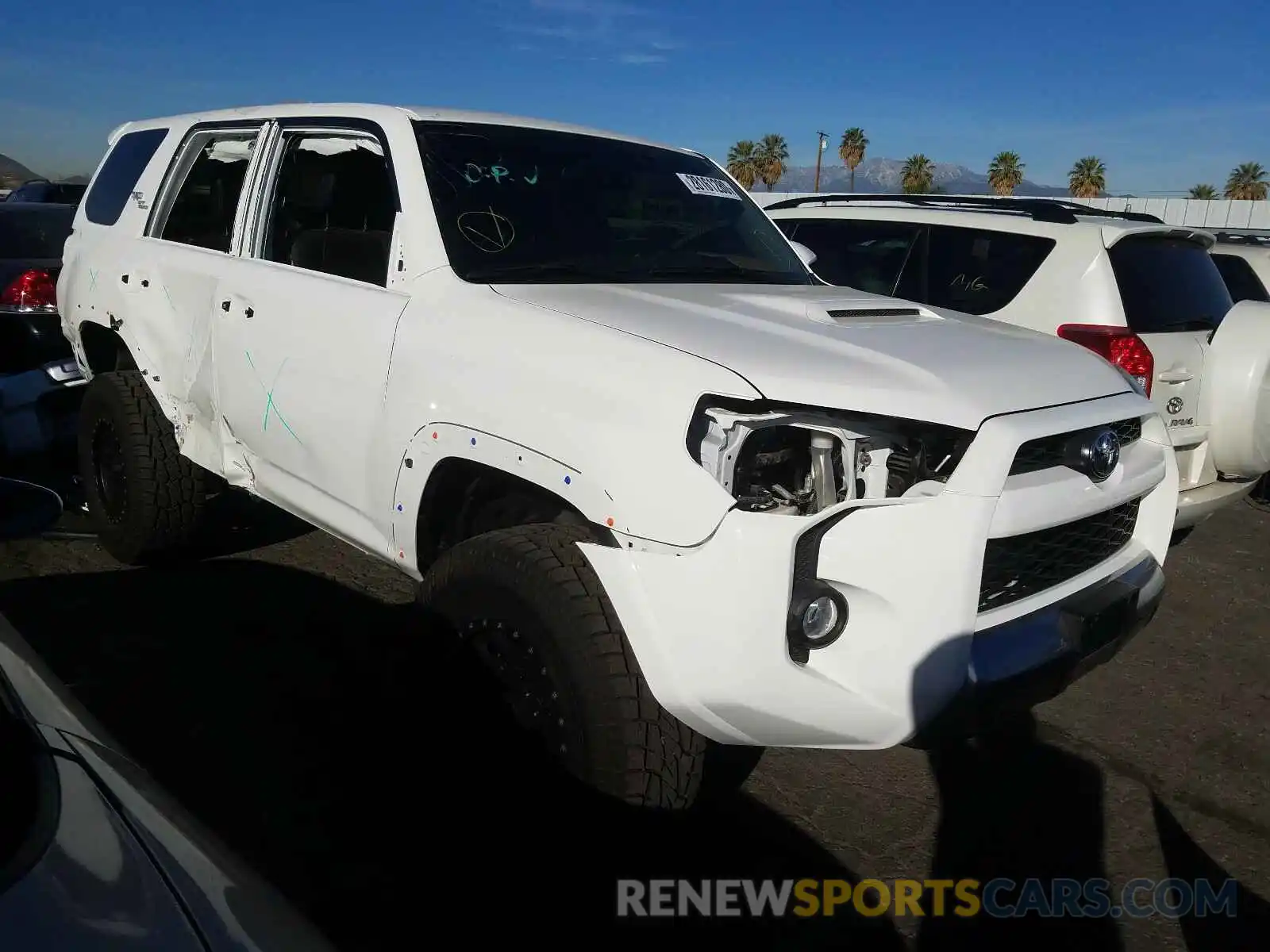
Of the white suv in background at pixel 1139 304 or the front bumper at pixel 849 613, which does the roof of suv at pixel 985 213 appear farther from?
the front bumper at pixel 849 613

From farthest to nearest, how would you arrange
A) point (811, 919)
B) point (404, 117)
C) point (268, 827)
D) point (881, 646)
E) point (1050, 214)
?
point (1050, 214) < point (404, 117) < point (268, 827) < point (811, 919) < point (881, 646)

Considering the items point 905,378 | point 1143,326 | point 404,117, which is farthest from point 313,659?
point 1143,326

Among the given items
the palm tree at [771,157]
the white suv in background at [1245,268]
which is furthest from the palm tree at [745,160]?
the white suv in background at [1245,268]

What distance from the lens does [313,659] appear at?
362cm

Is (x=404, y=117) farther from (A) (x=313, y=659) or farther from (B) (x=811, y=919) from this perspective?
(B) (x=811, y=919)

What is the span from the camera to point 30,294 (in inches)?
232

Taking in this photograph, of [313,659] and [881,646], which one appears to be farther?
[313,659]

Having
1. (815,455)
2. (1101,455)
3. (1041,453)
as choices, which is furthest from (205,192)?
(1101,455)

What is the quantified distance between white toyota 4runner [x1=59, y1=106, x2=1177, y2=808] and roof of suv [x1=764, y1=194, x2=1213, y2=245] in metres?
2.06

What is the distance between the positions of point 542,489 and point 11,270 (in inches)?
203

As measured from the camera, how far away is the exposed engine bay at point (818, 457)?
2.18m

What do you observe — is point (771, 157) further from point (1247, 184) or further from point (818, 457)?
point (818, 457)

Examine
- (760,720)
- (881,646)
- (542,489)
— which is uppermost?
(542,489)

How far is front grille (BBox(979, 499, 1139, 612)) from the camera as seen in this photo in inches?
94.1
